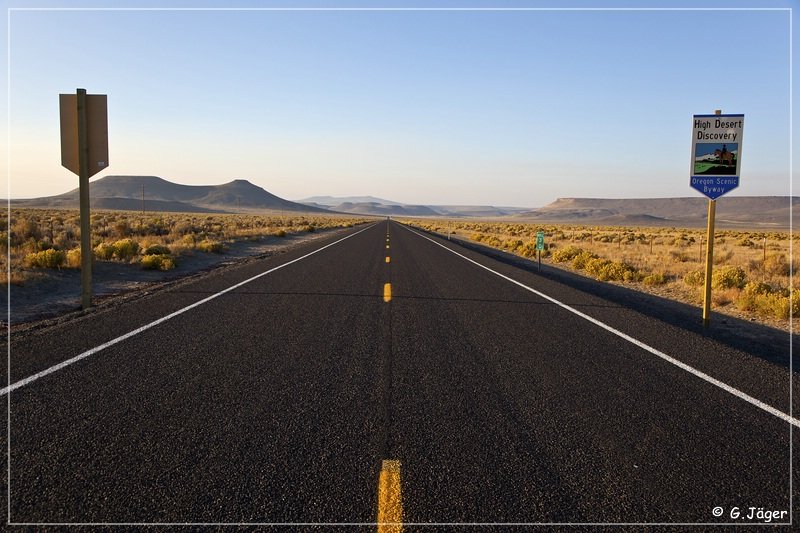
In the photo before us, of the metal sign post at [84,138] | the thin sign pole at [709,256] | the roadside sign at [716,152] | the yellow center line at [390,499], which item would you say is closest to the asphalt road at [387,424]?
the yellow center line at [390,499]

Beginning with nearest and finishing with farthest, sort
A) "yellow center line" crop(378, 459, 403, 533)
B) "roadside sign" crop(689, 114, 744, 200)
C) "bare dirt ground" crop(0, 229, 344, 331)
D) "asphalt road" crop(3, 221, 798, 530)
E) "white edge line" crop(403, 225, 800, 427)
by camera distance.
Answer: "yellow center line" crop(378, 459, 403, 533), "asphalt road" crop(3, 221, 798, 530), "white edge line" crop(403, 225, 800, 427), "roadside sign" crop(689, 114, 744, 200), "bare dirt ground" crop(0, 229, 344, 331)

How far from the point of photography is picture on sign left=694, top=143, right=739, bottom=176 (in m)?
8.14

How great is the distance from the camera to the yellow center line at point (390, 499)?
2.78 metres

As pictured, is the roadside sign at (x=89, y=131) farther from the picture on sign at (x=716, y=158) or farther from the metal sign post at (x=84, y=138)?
the picture on sign at (x=716, y=158)

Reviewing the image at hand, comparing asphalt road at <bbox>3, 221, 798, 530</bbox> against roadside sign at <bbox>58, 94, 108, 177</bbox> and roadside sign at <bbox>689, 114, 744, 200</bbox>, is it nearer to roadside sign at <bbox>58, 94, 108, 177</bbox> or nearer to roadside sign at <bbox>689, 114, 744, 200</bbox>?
roadside sign at <bbox>689, 114, 744, 200</bbox>

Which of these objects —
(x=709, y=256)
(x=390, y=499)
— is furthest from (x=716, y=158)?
(x=390, y=499)

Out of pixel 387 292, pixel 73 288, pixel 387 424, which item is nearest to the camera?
pixel 387 424

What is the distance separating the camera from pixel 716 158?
8.22 metres

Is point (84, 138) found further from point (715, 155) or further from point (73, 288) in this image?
point (715, 155)

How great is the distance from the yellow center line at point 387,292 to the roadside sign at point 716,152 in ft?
19.3

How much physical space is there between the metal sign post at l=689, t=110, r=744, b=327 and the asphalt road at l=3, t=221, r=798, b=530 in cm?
248

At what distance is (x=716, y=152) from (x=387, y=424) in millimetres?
7380

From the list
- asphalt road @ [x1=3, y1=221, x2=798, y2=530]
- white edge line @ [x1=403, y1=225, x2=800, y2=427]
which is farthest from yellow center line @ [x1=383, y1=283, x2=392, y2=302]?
white edge line @ [x1=403, y1=225, x2=800, y2=427]

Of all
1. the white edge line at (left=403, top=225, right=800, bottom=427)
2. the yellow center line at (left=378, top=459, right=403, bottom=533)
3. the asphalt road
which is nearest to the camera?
the yellow center line at (left=378, top=459, right=403, bottom=533)
